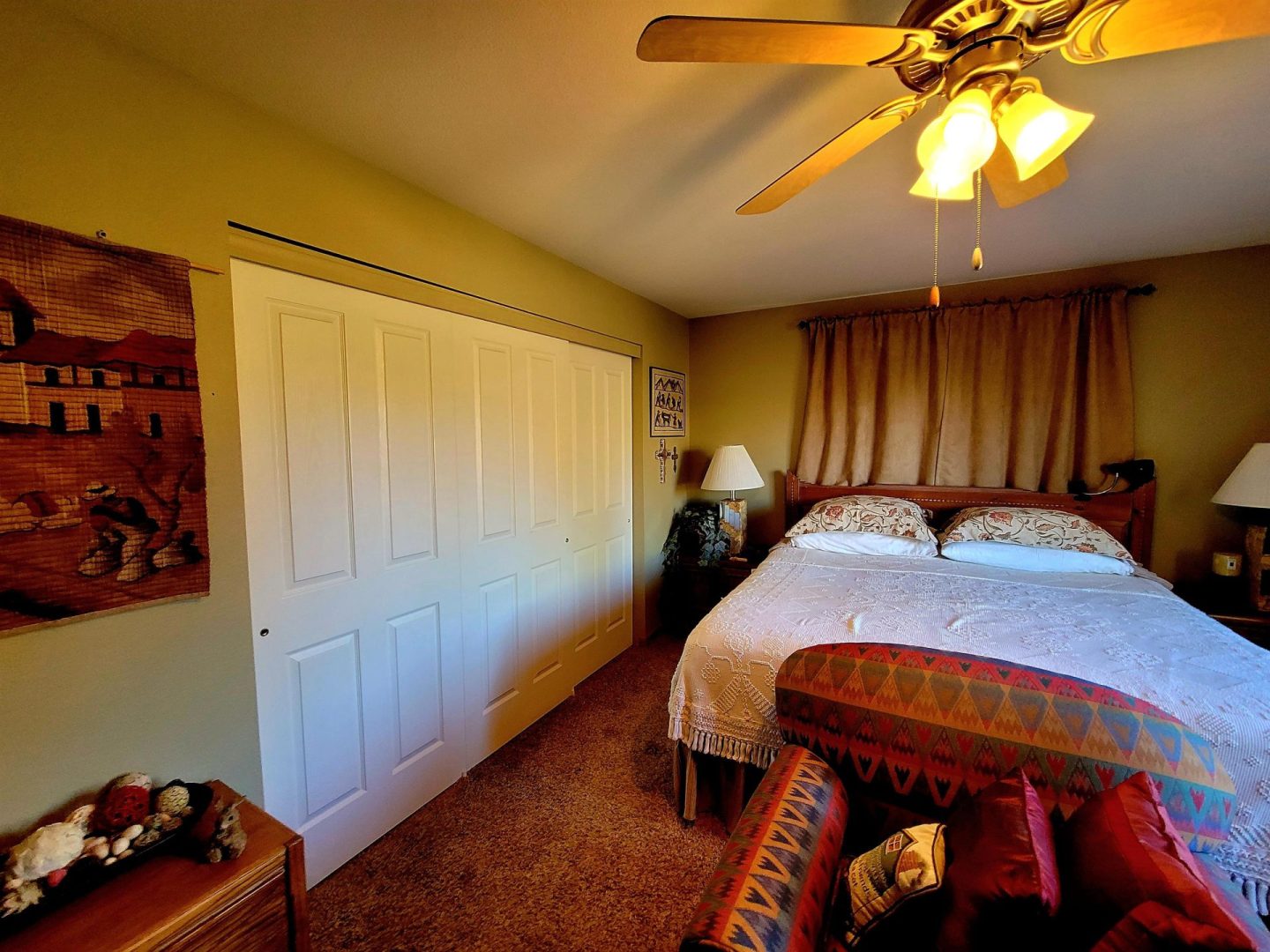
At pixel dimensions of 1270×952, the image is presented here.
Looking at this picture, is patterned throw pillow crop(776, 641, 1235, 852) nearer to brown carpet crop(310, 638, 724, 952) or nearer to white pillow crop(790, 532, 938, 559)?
brown carpet crop(310, 638, 724, 952)

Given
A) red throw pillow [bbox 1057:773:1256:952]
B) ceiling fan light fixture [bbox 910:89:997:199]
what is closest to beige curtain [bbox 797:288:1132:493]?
ceiling fan light fixture [bbox 910:89:997:199]

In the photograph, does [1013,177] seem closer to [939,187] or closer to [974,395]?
[939,187]

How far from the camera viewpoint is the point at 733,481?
324 cm

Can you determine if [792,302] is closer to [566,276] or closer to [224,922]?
[566,276]

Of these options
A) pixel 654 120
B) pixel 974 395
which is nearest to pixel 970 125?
pixel 654 120

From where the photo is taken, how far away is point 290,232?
4.60 ft

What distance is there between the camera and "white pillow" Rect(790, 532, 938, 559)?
2.64 m

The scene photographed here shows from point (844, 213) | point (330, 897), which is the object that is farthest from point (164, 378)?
point (844, 213)

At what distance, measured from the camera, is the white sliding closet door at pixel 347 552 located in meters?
1.41

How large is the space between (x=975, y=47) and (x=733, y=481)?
8.15 ft

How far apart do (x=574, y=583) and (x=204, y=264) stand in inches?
80.2

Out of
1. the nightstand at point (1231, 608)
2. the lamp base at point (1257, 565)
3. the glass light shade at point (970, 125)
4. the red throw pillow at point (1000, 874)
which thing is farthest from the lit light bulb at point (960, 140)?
the lamp base at point (1257, 565)

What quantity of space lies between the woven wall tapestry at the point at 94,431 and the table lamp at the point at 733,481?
2.66 metres

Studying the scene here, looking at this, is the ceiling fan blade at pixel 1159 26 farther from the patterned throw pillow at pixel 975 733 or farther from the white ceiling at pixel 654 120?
the patterned throw pillow at pixel 975 733
